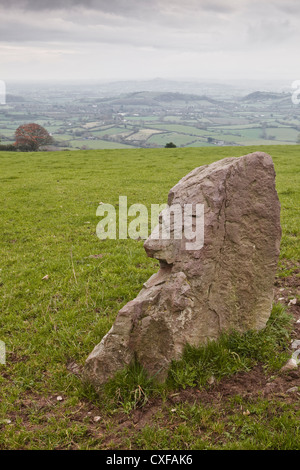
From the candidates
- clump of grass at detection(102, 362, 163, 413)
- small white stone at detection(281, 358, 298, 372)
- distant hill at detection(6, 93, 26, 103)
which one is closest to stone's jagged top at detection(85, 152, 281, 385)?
clump of grass at detection(102, 362, 163, 413)

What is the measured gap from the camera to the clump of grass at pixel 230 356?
232 inches

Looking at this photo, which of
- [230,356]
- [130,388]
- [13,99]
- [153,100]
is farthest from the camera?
[153,100]

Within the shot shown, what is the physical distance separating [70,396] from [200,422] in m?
2.27

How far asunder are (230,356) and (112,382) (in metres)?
2.15

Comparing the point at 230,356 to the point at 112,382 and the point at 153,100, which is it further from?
the point at 153,100

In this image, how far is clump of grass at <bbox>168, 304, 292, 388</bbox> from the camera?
19.4 feet

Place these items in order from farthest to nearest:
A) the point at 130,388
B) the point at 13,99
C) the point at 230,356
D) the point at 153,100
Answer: the point at 153,100 < the point at 13,99 < the point at 230,356 < the point at 130,388

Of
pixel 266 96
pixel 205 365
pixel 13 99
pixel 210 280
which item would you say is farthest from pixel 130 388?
pixel 266 96

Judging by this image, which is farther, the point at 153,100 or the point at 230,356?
the point at 153,100

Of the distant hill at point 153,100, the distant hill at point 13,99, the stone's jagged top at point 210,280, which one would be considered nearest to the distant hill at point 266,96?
the distant hill at point 153,100

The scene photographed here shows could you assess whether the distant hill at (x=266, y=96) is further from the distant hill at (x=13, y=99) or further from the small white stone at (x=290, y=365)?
the small white stone at (x=290, y=365)

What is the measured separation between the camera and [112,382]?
5816 mm

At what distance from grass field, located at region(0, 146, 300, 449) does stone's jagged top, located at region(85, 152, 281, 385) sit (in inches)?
12.4

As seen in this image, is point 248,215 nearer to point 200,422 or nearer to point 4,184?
point 200,422
